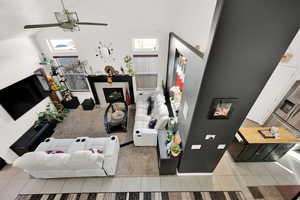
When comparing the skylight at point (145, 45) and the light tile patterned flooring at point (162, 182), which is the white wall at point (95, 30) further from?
the light tile patterned flooring at point (162, 182)

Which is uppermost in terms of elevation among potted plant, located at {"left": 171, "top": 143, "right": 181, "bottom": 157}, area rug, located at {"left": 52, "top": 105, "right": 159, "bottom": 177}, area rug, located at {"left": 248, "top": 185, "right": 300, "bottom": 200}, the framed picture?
the framed picture

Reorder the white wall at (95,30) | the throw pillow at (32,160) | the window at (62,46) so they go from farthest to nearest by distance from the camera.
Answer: the window at (62,46)
the white wall at (95,30)
the throw pillow at (32,160)

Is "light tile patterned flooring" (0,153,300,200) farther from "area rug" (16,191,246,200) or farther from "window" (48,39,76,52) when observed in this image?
"window" (48,39,76,52)

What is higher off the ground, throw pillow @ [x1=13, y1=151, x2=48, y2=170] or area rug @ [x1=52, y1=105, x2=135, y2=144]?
throw pillow @ [x1=13, y1=151, x2=48, y2=170]

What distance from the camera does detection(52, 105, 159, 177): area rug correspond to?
9.93 ft

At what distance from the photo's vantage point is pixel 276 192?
2.64 metres

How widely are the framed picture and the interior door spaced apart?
3306 mm

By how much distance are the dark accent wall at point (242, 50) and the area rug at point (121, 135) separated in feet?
6.14

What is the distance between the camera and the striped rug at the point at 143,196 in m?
2.54

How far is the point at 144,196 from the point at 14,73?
477 cm

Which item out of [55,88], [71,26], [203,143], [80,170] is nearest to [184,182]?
[203,143]

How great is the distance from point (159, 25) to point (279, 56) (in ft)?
10.9

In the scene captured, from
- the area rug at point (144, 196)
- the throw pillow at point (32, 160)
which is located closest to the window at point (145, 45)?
the throw pillow at point (32, 160)

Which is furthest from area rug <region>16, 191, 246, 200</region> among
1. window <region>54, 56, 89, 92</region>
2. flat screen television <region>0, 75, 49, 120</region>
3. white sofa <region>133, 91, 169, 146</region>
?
window <region>54, 56, 89, 92</region>
